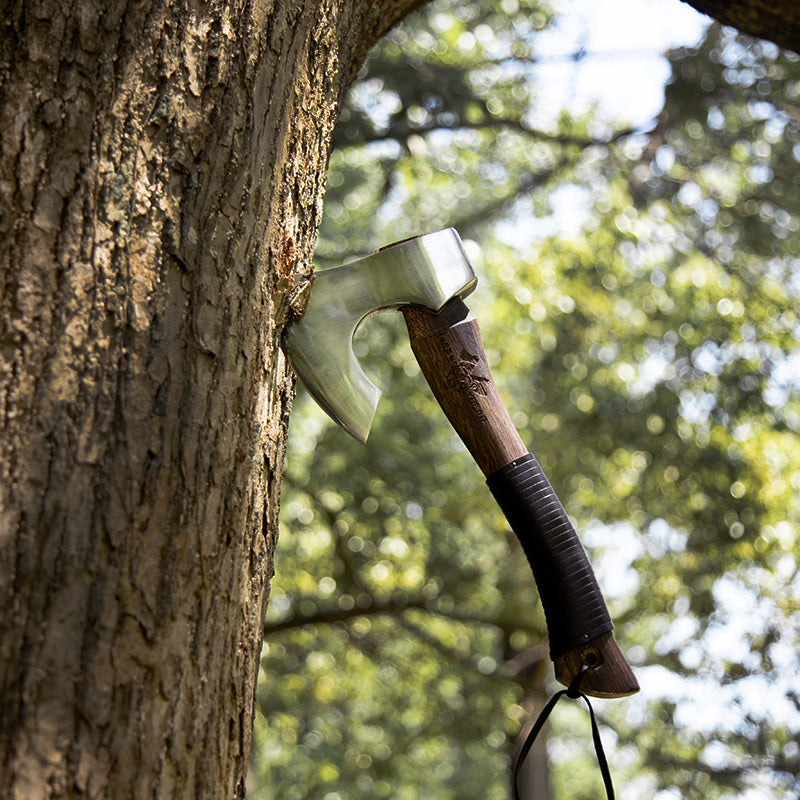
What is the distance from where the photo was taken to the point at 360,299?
1.22m

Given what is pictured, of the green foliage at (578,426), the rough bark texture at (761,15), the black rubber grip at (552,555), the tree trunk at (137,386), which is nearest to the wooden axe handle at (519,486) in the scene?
the black rubber grip at (552,555)

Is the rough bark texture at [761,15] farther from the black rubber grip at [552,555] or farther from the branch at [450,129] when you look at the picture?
the branch at [450,129]

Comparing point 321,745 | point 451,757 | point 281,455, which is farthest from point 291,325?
point 451,757

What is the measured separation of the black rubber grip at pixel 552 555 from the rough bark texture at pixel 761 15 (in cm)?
120

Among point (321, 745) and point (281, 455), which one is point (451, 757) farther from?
point (281, 455)

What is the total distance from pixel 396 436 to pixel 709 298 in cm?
298

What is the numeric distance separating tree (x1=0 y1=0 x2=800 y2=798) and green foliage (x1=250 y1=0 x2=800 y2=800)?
201 inches

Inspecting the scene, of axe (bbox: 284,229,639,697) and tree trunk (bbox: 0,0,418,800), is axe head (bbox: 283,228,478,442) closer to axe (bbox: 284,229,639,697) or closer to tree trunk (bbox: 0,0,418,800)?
axe (bbox: 284,229,639,697)

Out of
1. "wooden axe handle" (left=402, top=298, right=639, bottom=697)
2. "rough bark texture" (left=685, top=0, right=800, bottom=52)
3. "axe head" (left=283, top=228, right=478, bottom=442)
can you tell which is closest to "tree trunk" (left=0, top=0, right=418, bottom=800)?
"axe head" (left=283, top=228, right=478, bottom=442)

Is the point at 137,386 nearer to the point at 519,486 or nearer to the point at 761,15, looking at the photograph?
the point at 519,486

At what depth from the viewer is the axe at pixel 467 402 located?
3.91 ft

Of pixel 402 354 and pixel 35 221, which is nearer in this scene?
pixel 35 221

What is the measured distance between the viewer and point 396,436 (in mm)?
7090

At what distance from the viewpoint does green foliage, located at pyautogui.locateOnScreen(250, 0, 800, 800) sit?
6.35 m
